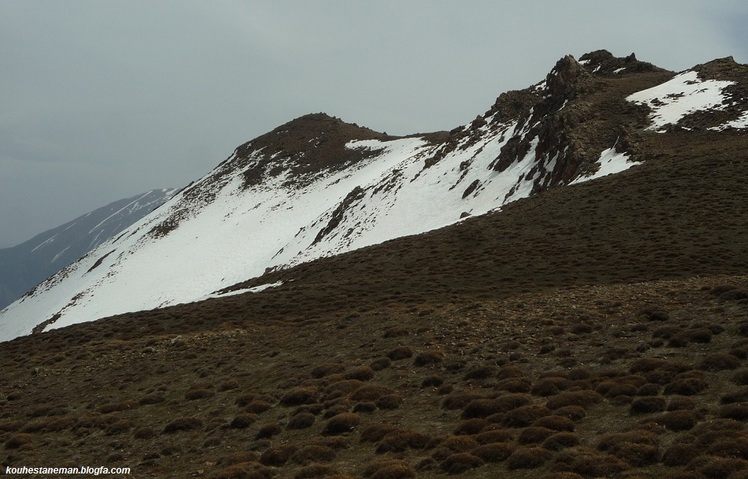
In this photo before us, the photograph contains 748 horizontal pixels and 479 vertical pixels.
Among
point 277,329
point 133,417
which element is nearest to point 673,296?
point 277,329

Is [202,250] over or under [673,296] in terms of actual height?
over

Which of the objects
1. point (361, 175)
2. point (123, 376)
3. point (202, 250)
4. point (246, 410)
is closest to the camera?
point (246, 410)

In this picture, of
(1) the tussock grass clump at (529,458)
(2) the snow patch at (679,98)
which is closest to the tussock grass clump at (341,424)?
(1) the tussock grass clump at (529,458)

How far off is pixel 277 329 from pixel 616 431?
20.3 meters

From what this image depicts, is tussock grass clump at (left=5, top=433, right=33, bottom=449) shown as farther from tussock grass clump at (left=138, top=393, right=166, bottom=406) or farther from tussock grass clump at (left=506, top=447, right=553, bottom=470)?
tussock grass clump at (left=506, top=447, right=553, bottom=470)

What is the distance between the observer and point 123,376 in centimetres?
2680

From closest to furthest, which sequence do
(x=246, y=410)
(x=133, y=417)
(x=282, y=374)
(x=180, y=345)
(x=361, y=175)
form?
(x=246, y=410) → (x=133, y=417) → (x=282, y=374) → (x=180, y=345) → (x=361, y=175)

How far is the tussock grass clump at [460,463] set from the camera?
12.5m

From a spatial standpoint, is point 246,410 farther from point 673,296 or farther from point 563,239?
point 563,239

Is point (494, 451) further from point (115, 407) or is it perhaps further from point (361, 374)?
point (115, 407)

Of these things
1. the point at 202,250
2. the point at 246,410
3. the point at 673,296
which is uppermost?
the point at 202,250

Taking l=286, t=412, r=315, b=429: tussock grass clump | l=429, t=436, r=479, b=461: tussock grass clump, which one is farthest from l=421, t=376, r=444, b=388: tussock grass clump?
l=429, t=436, r=479, b=461: tussock grass clump

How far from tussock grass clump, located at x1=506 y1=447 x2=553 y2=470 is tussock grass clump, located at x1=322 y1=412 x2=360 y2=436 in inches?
213

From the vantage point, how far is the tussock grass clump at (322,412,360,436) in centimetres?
1641
